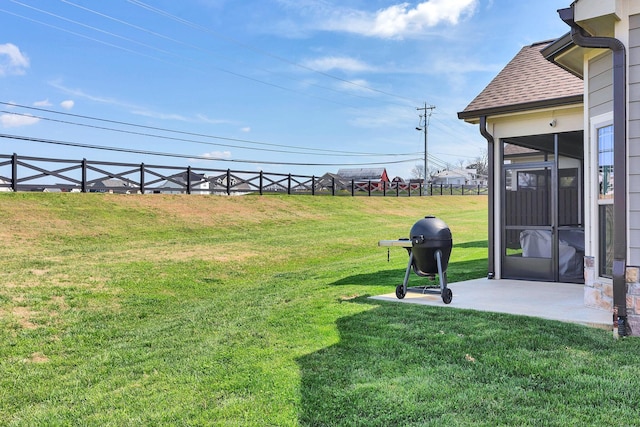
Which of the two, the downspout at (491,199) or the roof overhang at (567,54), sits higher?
the roof overhang at (567,54)

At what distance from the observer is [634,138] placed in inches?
196

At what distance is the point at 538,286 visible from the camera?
7.78 metres

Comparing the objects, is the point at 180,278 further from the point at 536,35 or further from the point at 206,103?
the point at 206,103

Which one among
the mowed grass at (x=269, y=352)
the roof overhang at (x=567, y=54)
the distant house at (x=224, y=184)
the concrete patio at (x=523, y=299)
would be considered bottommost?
the mowed grass at (x=269, y=352)

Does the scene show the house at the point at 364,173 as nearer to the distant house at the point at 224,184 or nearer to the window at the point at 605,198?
the distant house at the point at 224,184

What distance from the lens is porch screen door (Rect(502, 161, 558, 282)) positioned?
8273mm

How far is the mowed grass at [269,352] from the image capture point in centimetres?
336

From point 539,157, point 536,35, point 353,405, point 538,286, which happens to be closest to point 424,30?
point 536,35

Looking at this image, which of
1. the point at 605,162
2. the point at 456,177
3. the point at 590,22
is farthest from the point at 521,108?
→ the point at 456,177

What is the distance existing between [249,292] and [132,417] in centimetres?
501

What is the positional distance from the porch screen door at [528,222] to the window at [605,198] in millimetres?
2459

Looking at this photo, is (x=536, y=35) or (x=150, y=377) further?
(x=536, y=35)

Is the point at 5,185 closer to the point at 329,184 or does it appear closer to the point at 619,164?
the point at 329,184

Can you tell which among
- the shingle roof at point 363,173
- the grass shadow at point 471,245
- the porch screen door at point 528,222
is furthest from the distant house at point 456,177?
the porch screen door at point 528,222
